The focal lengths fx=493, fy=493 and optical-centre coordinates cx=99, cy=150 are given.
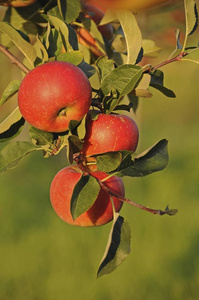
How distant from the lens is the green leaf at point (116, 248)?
67 centimetres

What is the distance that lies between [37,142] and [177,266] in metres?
2.12

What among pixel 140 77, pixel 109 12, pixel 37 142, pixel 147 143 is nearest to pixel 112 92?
pixel 140 77

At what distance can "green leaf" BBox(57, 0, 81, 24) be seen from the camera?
107 centimetres

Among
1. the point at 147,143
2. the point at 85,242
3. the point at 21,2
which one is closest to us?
the point at 21,2

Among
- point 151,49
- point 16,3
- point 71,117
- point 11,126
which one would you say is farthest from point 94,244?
point 71,117

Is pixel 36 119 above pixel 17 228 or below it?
above

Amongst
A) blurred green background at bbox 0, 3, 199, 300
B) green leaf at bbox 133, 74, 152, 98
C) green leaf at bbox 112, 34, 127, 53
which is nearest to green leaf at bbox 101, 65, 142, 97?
green leaf at bbox 133, 74, 152, 98

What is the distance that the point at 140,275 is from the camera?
2.66m

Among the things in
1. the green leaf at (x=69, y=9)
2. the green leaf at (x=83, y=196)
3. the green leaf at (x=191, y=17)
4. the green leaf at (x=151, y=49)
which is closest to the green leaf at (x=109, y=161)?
the green leaf at (x=83, y=196)

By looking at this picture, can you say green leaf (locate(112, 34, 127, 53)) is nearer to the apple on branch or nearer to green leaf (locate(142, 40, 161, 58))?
green leaf (locate(142, 40, 161, 58))

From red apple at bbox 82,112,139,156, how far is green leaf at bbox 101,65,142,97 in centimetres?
6

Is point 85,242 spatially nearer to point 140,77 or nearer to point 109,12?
point 109,12

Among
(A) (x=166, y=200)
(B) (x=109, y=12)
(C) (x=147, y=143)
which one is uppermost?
(B) (x=109, y=12)

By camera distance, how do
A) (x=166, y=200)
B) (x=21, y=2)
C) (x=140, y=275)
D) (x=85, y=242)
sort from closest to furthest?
(x=21, y=2), (x=140, y=275), (x=85, y=242), (x=166, y=200)
